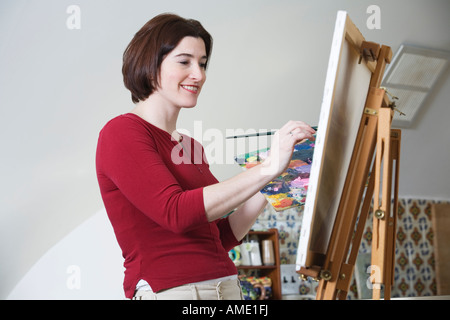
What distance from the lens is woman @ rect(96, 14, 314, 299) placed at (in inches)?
38.1

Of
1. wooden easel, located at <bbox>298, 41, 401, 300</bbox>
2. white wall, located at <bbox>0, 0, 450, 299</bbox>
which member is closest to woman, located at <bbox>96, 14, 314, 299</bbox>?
wooden easel, located at <bbox>298, 41, 401, 300</bbox>

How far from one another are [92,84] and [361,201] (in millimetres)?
2418

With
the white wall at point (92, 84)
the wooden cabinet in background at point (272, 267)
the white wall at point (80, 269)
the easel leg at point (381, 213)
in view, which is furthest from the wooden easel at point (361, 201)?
the wooden cabinet in background at point (272, 267)

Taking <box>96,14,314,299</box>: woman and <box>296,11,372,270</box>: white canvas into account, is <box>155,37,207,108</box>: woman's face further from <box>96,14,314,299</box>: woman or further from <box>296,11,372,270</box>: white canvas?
<box>296,11,372,270</box>: white canvas

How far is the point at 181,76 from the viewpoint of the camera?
45.1 inches

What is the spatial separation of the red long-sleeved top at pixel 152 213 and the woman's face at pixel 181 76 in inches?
4.1

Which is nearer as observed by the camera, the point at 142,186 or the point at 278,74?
the point at 142,186

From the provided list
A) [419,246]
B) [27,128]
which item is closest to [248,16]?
[27,128]

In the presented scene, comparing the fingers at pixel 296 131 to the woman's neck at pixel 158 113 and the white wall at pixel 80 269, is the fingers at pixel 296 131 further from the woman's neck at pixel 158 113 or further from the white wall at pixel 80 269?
the white wall at pixel 80 269

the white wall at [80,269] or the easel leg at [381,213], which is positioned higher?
the easel leg at [381,213]

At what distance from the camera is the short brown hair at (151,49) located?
44.8 inches

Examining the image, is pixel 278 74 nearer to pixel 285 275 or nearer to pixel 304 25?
pixel 304 25

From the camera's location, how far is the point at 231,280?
1051mm
